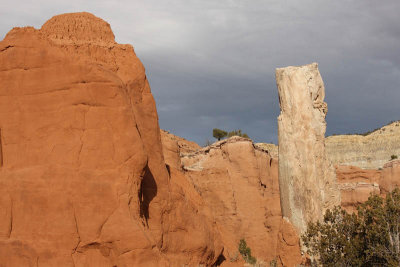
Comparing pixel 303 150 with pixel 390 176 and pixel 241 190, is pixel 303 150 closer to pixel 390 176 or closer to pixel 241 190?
pixel 241 190

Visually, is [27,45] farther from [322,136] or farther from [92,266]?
[322,136]

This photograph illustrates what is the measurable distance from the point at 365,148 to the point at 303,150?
53.7 meters

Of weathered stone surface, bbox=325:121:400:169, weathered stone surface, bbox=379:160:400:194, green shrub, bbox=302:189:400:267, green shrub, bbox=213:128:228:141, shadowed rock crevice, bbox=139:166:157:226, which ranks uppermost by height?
green shrub, bbox=213:128:228:141

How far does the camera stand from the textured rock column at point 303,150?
16078mm

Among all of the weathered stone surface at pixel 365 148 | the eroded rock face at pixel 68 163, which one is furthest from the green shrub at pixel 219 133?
the eroded rock face at pixel 68 163

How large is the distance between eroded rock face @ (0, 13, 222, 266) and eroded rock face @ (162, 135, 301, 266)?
1442 cm

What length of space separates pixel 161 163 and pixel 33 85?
4.43 m

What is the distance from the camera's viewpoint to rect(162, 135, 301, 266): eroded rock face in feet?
95.6

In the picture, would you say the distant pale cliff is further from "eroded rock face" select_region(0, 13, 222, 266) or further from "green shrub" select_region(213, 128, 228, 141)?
"eroded rock face" select_region(0, 13, 222, 266)

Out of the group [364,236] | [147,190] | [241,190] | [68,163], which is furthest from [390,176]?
[68,163]

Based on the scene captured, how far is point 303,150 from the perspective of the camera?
1614cm

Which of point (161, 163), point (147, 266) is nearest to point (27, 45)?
point (161, 163)

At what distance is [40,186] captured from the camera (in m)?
12.4

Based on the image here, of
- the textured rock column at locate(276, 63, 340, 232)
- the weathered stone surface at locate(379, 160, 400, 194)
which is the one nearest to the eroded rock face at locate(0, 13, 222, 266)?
the textured rock column at locate(276, 63, 340, 232)
